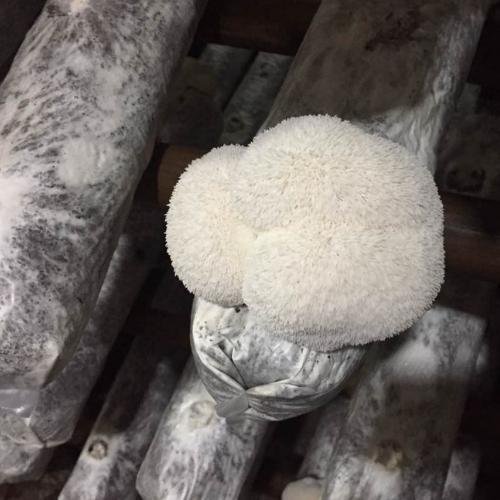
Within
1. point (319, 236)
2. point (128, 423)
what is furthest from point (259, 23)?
point (128, 423)

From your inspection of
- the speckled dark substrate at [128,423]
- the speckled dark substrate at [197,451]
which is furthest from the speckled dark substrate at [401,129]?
the speckled dark substrate at [128,423]

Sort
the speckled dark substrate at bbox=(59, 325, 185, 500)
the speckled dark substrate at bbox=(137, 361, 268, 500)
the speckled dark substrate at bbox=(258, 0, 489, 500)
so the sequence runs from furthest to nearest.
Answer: the speckled dark substrate at bbox=(59, 325, 185, 500), the speckled dark substrate at bbox=(137, 361, 268, 500), the speckled dark substrate at bbox=(258, 0, 489, 500)

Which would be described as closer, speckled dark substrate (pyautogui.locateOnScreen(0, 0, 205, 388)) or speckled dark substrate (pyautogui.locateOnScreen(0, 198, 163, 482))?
speckled dark substrate (pyautogui.locateOnScreen(0, 0, 205, 388))

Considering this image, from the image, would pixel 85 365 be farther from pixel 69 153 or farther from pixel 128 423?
pixel 69 153

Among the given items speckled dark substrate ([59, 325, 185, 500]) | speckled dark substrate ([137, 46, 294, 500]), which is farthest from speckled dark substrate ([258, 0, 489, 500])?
speckled dark substrate ([59, 325, 185, 500])

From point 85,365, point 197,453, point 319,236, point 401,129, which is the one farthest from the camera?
point 85,365

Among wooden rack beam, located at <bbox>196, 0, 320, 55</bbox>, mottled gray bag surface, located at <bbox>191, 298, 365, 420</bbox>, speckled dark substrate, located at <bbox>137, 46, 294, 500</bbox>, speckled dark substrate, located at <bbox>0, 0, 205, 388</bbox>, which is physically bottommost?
speckled dark substrate, located at <bbox>137, 46, 294, 500</bbox>

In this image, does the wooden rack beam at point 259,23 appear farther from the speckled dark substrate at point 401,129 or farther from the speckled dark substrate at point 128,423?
the speckled dark substrate at point 128,423

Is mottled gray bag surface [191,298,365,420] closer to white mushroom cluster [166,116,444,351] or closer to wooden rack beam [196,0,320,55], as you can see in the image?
white mushroom cluster [166,116,444,351]
